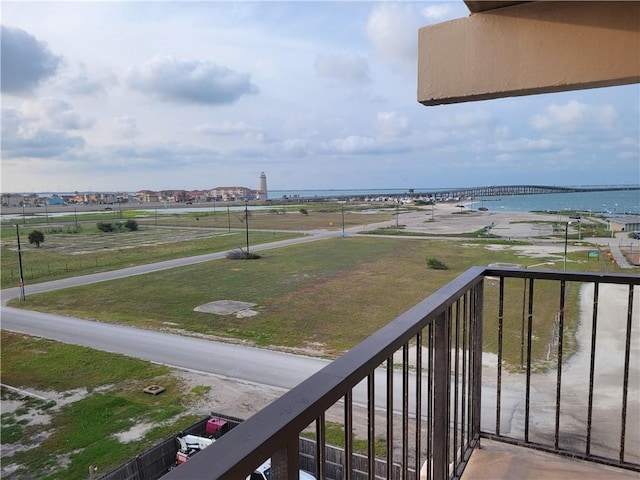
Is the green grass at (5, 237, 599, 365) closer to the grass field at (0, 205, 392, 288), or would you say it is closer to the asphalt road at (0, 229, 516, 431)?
the asphalt road at (0, 229, 516, 431)

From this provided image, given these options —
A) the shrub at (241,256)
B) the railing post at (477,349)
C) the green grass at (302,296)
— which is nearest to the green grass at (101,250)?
the shrub at (241,256)

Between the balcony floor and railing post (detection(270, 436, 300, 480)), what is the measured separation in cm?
135

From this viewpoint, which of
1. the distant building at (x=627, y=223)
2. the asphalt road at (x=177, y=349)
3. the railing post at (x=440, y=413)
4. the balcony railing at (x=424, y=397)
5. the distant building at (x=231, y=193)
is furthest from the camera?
the distant building at (x=231, y=193)

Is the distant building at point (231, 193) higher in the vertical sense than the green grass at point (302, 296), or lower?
higher

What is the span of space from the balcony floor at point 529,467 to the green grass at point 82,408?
6.11 metres

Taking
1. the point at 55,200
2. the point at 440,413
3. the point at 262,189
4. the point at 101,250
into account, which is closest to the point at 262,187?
the point at 262,189

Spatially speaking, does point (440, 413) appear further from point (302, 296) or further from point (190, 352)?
point (302, 296)

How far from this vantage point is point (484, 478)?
1.68 metres

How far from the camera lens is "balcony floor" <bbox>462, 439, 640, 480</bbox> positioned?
170 centimetres

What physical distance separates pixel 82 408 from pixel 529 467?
8.60m

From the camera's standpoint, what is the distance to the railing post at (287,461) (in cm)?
57

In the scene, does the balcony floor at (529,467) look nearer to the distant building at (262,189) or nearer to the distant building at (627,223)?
the distant building at (627,223)

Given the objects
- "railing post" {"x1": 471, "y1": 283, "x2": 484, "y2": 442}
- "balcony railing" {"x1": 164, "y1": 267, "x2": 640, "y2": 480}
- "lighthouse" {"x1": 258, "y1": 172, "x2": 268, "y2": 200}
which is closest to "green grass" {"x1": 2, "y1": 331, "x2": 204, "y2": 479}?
"balcony railing" {"x1": 164, "y1": 267, "x2": 640, "y2": 480}

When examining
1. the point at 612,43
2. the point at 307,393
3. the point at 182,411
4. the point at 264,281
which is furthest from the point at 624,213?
the point at 264,281
